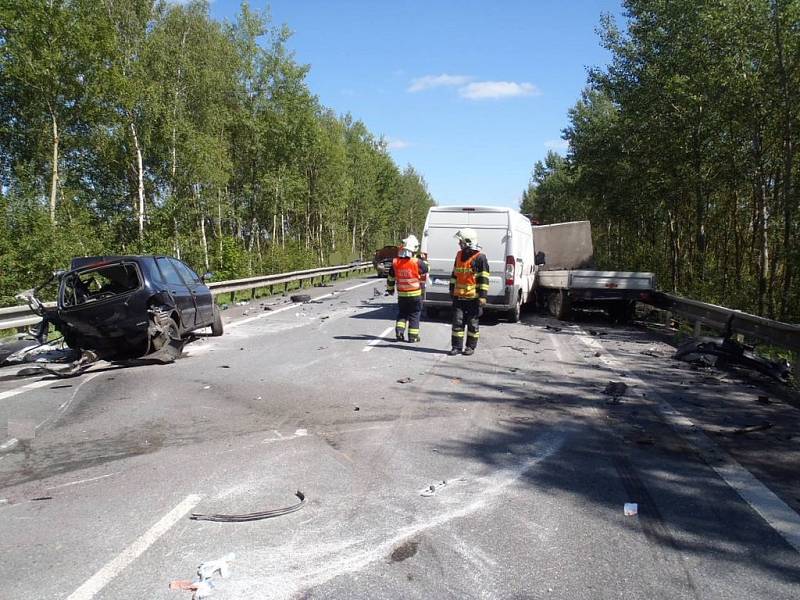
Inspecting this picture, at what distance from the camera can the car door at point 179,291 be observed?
10148 millimetres

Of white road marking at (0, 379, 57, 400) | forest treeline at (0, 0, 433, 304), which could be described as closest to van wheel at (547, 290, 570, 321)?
white road marking at (0, 379, 57, 400)

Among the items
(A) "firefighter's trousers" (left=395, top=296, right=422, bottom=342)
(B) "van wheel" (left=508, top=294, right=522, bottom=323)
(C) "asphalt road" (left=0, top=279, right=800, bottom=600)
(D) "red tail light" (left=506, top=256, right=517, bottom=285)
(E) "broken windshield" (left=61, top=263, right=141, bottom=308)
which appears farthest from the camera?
(B) "van wheel" (left=508, top=294, right=522, bottom=323)

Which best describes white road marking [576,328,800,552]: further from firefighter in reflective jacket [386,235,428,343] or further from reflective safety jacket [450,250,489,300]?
firefighter in reflective jacket [386,235,428,343]

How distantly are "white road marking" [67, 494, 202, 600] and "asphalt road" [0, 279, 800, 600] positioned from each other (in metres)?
0.01

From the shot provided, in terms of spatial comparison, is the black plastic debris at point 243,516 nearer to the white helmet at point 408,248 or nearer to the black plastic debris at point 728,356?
the black plastic debris at point 728,356

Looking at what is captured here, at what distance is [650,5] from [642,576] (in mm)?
20527

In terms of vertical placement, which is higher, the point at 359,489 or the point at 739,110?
the point at 739,110

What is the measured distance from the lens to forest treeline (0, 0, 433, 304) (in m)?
22.8

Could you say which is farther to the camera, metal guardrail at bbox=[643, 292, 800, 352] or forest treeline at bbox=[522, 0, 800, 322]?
forest treeline at bbox=[522, 0, 800, 322]

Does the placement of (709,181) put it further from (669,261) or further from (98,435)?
(98,435)

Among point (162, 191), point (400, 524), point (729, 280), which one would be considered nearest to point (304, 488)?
point (400, 524)

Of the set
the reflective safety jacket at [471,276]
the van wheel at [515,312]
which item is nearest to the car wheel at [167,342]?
the reflective safety jacket at [471,276]

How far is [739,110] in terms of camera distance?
1577cm

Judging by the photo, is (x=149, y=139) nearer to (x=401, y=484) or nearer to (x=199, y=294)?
(x=199, y=294)
